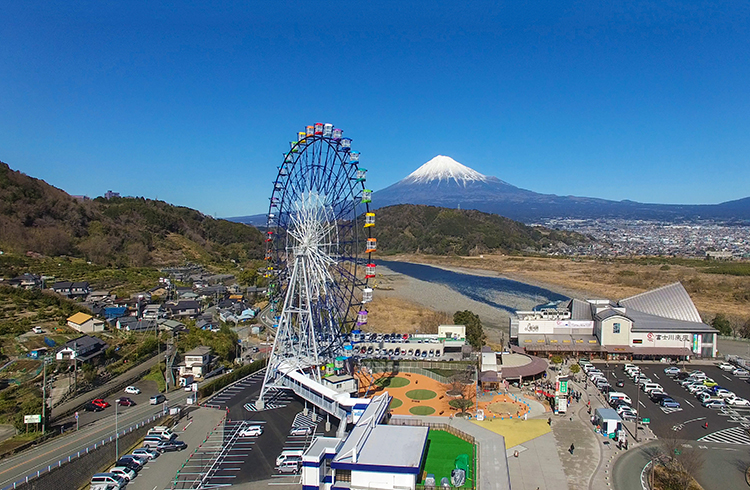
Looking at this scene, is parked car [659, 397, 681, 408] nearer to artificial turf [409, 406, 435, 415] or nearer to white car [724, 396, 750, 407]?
white car [724, 396, 750, 407]

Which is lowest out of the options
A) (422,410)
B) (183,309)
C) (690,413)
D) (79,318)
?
(422,410)

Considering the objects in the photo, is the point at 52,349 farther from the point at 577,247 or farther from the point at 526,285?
the point at 577,247

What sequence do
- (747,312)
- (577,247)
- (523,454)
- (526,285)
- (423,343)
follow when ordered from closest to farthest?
(523,454)
(423,343)
(747,312)
(526,285)
(577,247)

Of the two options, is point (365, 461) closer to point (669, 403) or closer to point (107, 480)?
point (107, 480)

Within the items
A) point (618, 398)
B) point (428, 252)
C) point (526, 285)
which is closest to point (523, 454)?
point (618, 398)

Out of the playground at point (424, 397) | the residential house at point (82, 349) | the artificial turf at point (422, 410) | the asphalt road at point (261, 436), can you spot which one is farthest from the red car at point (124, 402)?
the artificial turf at point (422, 410)

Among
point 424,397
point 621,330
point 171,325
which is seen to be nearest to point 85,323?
point 171,325

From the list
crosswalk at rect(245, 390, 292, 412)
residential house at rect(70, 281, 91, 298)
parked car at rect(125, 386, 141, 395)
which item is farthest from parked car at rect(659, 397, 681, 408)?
residential house at rect(70, 281, 91, 298)
